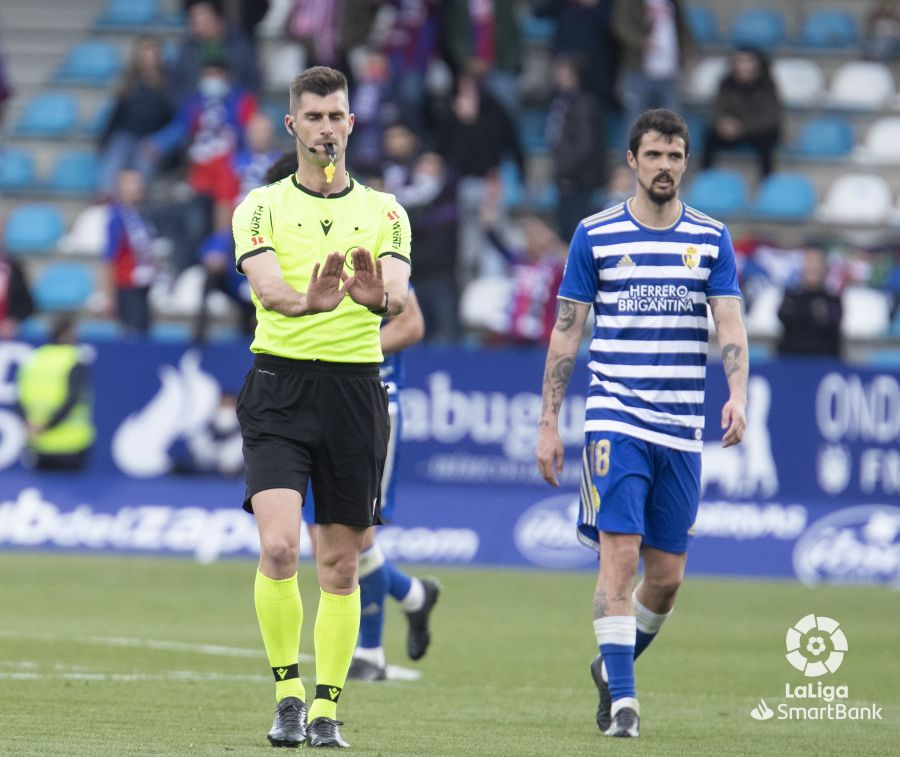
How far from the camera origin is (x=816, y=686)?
9492 mm

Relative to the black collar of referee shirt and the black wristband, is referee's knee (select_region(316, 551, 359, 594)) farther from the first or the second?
the black collar of referee shirt

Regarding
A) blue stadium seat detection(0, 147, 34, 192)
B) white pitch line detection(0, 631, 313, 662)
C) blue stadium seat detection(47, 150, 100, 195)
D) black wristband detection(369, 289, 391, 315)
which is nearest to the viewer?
black wristband detection(369, 289, 391, 315)

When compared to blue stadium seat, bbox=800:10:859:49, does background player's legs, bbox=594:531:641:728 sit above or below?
below

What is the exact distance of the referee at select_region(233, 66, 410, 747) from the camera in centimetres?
677

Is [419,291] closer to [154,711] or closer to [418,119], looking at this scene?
[418,119]

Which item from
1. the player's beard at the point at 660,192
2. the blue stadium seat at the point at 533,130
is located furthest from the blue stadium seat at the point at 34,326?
the player's beard at the point at 660,192

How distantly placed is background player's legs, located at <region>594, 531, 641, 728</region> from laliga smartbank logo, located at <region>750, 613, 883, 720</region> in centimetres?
98

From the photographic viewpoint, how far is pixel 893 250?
20016mm

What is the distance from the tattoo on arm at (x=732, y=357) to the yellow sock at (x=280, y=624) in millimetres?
2015

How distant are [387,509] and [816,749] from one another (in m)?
3.09

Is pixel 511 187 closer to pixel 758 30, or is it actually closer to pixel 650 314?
pixel 758 30

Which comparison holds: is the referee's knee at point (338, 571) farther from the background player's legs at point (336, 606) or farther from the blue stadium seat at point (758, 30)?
the blue stadium seat at point (758, 30)

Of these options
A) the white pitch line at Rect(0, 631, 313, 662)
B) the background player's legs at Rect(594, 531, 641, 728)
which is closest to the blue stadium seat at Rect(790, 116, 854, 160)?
the white pitch line at Rect(0, 631, 313, 662)

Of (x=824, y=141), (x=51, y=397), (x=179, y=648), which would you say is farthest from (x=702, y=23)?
(x=179, y=648)
